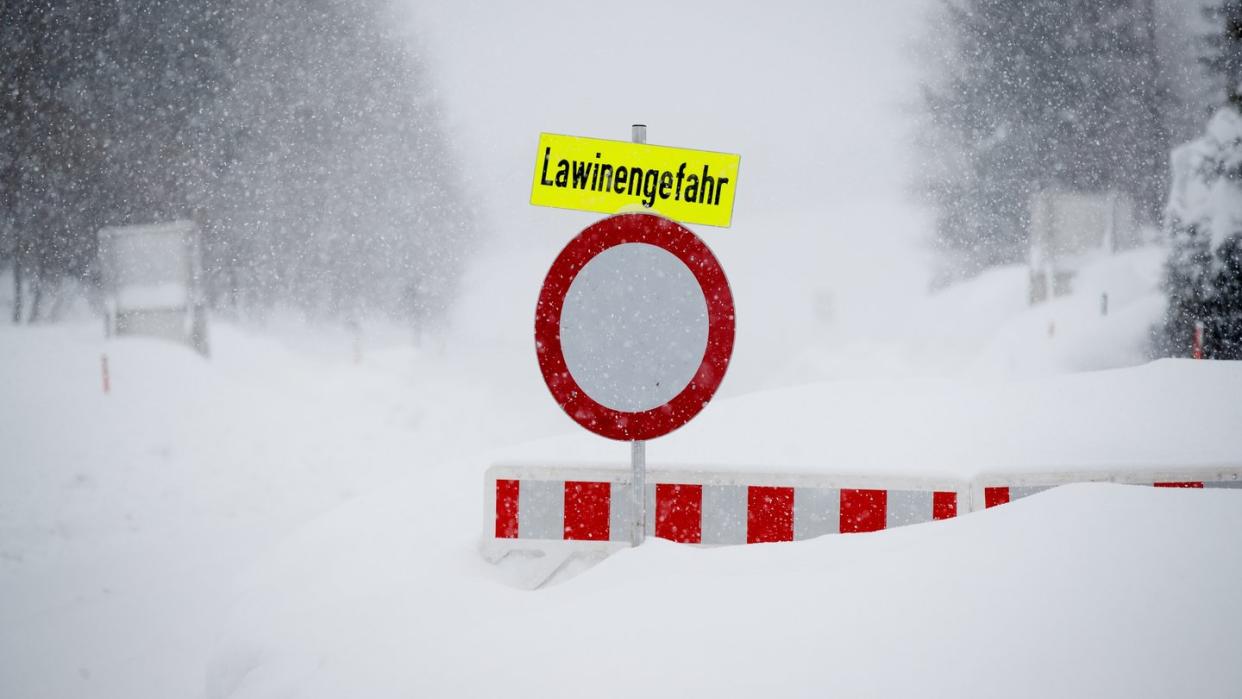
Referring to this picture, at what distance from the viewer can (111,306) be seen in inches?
652

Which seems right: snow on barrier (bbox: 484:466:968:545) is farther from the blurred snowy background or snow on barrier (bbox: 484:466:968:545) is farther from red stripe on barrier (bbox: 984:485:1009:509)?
the blurred snowy background

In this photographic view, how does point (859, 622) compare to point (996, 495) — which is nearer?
point (859, 622)

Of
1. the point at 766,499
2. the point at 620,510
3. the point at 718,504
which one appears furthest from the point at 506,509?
the point at 766,499

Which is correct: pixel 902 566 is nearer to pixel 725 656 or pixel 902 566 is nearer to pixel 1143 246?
pixel 725 656

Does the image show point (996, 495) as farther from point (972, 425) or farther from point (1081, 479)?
point (972, 425)

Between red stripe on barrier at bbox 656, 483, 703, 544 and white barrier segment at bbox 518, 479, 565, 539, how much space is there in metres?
0.34

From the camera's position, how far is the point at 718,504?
2846 mm

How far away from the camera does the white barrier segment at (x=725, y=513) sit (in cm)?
284

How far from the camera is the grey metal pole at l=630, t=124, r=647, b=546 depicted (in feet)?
8.49

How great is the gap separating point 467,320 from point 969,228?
52.0ft

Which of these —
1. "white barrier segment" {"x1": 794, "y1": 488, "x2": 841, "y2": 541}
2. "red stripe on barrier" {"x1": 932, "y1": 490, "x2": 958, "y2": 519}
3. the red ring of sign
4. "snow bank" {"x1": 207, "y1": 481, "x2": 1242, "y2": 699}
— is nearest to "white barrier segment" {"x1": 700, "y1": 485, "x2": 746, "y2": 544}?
"white barrier segment" {"x1": 794, "y1": 488, "x2": 841, "y2": 541}

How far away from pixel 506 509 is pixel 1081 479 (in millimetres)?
1984

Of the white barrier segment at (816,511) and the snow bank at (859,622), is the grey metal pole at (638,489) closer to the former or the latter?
the snow bank at (859,622)

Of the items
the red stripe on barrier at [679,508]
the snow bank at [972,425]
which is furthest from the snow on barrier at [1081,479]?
the snow bank at [972,425]
